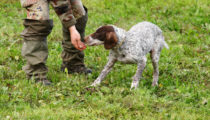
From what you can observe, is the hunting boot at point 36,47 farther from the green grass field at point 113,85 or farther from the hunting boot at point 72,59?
the hunting boot at point 72,59

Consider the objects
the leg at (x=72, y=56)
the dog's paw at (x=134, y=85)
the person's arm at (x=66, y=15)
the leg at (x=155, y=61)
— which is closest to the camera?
the person's arm at (x=66, y=15)

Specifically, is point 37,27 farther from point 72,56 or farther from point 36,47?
point 72,56

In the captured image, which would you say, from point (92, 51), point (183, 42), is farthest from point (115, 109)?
point (183, 42)

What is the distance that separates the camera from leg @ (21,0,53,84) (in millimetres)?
4605

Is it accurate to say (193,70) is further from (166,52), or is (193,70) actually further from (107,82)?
(107,82)

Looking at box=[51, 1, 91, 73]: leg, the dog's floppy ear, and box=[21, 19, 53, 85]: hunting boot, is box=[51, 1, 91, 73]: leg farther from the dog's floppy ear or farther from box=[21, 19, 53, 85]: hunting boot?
the dog's floppy ear

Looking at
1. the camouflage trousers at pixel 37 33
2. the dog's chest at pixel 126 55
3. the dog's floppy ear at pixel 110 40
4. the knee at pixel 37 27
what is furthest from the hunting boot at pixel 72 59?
the dog's floppy ear at pixel 110 40

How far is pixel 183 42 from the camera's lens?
24.3ft

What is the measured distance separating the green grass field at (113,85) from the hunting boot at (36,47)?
15 centimetres

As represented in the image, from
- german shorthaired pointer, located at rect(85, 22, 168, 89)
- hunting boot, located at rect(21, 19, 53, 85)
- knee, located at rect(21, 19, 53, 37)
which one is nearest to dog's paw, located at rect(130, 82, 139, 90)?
german shorthaired pointer, located at rect(85, 22, 168, 89)

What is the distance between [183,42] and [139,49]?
2.84 metres

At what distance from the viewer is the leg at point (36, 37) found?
4.61 m

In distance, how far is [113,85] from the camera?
5.13 m

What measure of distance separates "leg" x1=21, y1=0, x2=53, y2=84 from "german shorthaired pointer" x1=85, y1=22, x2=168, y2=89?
634mm
